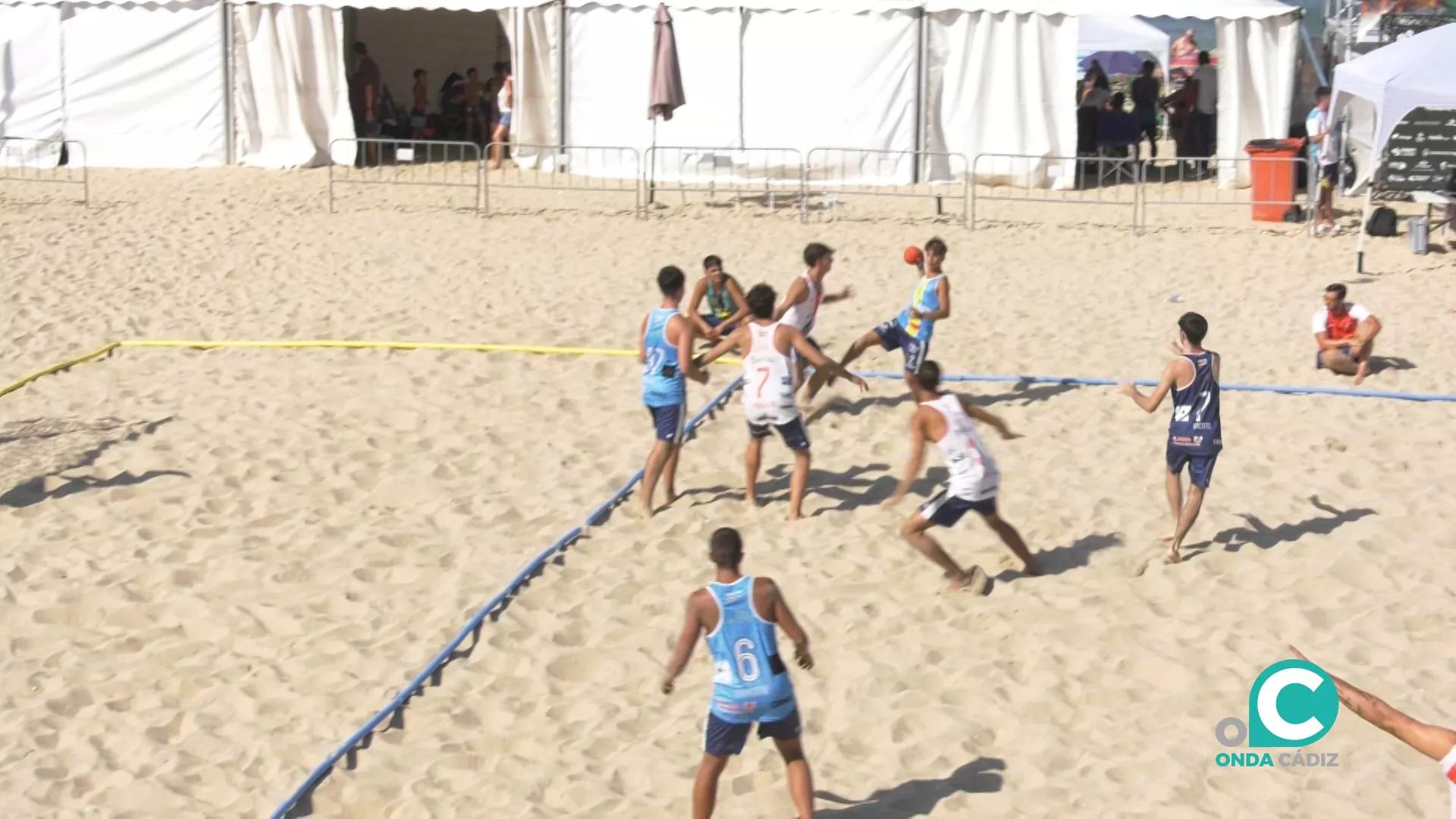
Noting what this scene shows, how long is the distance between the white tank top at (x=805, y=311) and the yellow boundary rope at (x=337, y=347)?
134 cm

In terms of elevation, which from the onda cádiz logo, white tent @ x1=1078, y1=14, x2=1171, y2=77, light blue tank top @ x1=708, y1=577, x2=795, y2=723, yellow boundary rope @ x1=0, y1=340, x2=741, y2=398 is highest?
white tent @ x1=1078, y1=14, x2=1171, y2=77

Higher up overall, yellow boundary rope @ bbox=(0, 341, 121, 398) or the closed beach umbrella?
the closed beach umbrella

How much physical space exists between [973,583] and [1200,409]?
137cm

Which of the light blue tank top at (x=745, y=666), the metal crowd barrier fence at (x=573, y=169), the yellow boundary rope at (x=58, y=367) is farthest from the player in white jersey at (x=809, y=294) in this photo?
the metal crowd barrier fence at (x=573, y=169)

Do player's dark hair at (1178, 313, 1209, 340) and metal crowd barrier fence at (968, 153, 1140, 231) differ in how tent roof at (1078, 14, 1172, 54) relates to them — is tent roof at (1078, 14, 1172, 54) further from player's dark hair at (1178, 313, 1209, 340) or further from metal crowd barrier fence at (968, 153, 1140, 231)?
player's dark hair at (1178, 313, 1209, 340)

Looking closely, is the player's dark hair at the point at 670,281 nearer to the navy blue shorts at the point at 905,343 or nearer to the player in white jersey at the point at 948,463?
the player in white jersey at the point at 948,463

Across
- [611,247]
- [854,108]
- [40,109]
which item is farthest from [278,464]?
[40,109]

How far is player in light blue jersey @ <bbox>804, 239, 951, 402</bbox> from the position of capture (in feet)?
32.2

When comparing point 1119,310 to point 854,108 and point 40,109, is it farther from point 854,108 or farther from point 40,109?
point 40,109

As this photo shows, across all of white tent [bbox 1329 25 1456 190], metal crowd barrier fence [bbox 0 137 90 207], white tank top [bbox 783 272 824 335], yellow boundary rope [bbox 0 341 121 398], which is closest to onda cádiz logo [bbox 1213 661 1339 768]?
white tank top [bbox 783 272 824 335]

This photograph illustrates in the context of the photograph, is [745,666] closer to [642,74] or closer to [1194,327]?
[1194,327]

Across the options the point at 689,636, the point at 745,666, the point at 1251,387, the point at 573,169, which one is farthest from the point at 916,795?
the point at 573,169

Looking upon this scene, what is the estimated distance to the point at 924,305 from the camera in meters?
9.84

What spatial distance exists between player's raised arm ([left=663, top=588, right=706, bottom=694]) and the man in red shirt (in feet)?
22.8
